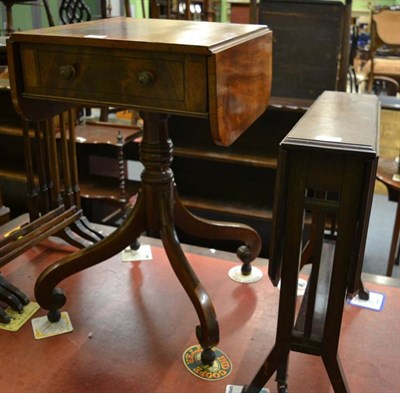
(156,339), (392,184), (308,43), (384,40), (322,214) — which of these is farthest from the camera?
(384,40)

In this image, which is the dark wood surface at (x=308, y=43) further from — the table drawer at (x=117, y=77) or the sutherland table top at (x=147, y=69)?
the table drawer at (x=117, y=77)

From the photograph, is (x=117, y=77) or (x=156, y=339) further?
(x=156, y=339)

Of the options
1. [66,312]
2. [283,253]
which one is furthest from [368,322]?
[66,312]

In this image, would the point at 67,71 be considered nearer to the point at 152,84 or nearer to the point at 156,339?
the point at 152,84

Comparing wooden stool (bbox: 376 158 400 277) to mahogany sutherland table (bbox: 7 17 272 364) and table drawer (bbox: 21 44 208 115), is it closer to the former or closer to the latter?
mahogany sutherland table (bbox: 7 17 272 364)

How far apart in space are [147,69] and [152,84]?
0.10 feet

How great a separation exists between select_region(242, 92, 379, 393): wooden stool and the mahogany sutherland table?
0.56 feet

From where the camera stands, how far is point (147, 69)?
3.48 ft

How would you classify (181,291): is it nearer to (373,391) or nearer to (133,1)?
(373,391)

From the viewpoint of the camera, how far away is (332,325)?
101cm

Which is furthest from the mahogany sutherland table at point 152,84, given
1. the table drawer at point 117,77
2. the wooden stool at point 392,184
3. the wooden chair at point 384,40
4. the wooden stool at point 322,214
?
the wooden chair at point 384,40

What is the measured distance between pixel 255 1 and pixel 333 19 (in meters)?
0.35

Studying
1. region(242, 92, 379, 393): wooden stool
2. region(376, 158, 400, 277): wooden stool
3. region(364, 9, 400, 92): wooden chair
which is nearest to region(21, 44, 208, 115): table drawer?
region(242, 92, 379, 393): wooden stool

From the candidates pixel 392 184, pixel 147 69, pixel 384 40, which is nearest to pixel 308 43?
pixel 392 184
